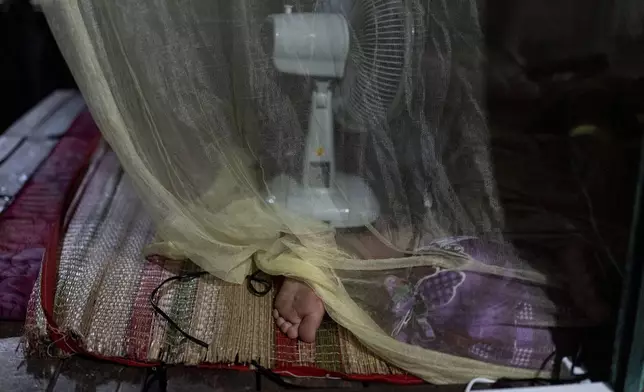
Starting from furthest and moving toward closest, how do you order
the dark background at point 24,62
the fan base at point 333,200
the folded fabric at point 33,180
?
1. the dark background at point 24,62
2. the folded fabric at point 33,180
3. the fan base at point 333,200

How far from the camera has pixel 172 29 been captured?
110cm

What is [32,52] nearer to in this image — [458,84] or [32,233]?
[32,233]

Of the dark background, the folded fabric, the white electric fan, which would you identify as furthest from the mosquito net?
the dark background

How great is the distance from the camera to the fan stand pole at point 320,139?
1.16 metres

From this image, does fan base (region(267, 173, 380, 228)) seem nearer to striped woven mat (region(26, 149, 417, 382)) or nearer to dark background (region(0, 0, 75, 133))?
striped woven mat (region(26, 149, 417, 382))

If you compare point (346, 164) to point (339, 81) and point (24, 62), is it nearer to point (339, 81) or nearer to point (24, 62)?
point (339, 81)

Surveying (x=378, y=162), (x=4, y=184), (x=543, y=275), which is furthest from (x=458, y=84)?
(x=4, y=184)

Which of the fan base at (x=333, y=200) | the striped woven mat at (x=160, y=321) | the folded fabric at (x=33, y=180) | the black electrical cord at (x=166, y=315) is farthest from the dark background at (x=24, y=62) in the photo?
the fan base at (x=333, y=200)

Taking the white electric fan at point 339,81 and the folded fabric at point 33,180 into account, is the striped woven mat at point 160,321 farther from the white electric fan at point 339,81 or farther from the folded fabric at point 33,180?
the white electric fan at point 339,81

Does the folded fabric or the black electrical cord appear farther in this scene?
the folded fabric

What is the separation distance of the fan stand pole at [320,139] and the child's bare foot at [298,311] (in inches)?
8.4

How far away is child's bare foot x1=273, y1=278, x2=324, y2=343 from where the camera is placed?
46.8 inches

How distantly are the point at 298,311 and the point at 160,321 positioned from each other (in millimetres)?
261

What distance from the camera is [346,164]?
1213mm
